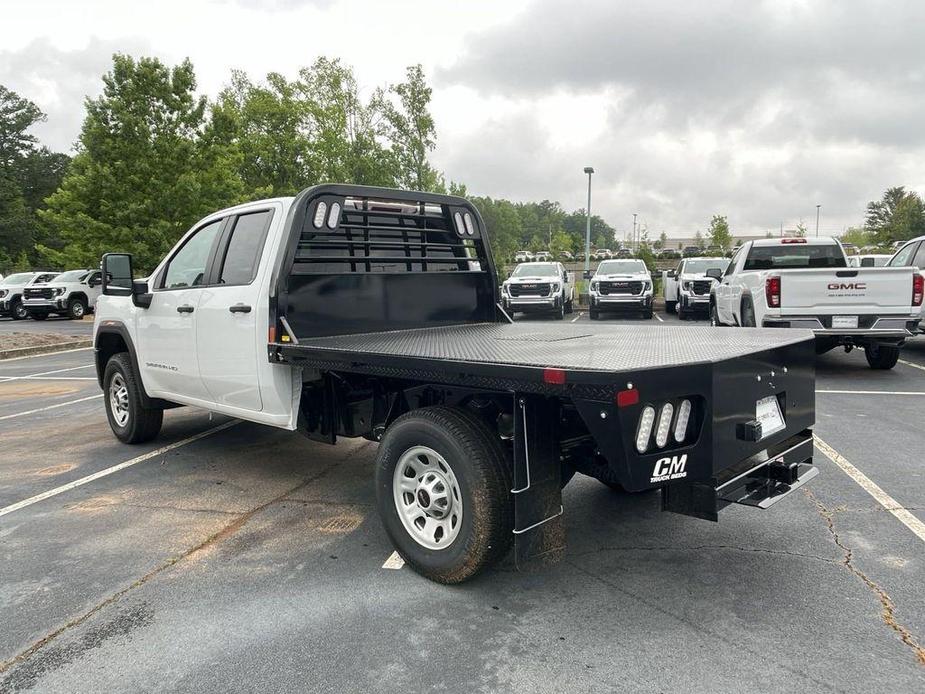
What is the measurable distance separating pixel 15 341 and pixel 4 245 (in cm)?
5125

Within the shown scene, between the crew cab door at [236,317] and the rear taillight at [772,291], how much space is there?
7.02 meters

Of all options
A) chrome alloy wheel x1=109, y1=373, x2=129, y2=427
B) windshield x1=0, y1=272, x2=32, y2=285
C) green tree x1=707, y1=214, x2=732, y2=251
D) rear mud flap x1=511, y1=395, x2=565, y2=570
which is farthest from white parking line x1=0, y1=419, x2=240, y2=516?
green tree x1=707, y1=214, x2=732, y2=251

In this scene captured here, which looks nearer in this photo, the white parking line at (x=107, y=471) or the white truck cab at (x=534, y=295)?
the white parking line at (x=107, y=471)

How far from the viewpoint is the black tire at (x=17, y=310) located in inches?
1039

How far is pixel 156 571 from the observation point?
3.72m

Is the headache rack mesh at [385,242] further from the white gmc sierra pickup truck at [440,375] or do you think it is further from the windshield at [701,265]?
the windshield at [701,265]

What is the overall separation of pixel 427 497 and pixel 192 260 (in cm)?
313

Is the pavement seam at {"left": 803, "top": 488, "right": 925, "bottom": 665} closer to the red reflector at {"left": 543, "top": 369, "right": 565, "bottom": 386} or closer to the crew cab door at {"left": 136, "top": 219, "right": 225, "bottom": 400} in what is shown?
the red reflector at {"left": 543, "top": 369, "right": 565, "bottom": 386}

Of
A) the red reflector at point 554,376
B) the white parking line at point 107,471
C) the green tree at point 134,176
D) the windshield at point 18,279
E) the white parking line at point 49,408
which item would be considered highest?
the green tree at point 134,176

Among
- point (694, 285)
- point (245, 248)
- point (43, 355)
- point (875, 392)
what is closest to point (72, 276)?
point (43, 355)

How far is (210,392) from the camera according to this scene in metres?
5.15

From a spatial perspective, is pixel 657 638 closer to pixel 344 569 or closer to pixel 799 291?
pixel 344 569

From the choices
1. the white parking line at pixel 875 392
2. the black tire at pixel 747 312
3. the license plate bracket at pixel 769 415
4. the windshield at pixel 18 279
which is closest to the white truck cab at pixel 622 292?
the black tire at pixel 747 312

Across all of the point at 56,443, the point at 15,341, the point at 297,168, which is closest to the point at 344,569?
the point at 56,443
